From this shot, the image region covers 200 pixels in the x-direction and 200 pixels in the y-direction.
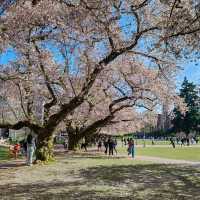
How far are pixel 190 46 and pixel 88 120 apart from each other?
113 ft

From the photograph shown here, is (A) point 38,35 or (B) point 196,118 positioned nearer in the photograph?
(A) point 38,35

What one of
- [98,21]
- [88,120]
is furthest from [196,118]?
[98,21]

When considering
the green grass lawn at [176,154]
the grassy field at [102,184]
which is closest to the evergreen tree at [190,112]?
the green grass lawn at [176,154]

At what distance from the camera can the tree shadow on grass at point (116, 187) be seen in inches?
647

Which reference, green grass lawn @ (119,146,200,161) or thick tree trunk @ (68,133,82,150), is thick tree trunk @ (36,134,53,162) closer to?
green grass lawn @ (119,146,200,161)

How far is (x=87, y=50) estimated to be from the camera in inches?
1280

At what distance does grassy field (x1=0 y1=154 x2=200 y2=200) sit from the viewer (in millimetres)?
16527

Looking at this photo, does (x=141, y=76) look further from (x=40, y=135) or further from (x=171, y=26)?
(x=171, y=26)

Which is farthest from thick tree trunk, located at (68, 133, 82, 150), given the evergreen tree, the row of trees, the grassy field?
the evergreen tree

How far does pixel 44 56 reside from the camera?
29609 mm

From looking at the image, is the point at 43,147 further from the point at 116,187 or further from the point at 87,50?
the point at 116,187

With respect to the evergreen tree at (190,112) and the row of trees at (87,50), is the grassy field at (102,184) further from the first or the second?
the evergreen tree at (190,112)

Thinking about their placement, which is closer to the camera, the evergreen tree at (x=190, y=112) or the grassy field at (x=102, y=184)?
the grassy field at (x=102, y=184)

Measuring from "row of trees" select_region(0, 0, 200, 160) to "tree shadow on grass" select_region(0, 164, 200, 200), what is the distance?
16.5 ft
